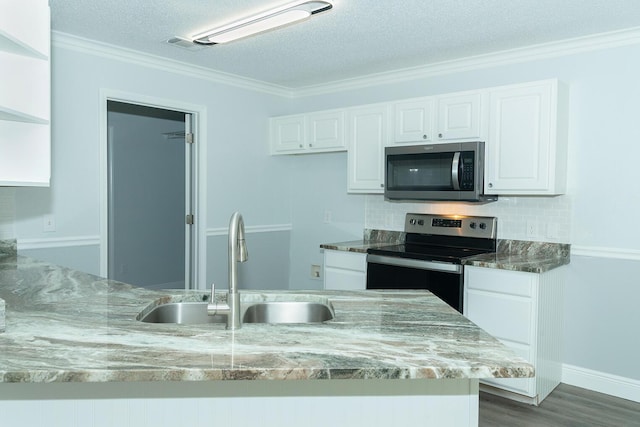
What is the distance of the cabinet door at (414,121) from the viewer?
147 inches

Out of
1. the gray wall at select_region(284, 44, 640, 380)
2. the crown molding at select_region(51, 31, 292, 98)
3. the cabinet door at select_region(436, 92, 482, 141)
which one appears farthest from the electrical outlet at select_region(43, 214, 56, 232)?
the gray wall at select_region(284, 44, 640, 380)

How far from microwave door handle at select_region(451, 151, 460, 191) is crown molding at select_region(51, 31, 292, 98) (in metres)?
2.06

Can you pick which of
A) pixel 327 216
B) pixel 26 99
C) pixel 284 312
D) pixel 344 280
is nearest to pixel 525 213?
pixel 344 280

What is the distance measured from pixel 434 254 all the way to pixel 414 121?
0.98m

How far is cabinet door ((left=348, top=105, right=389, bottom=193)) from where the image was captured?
4.02 m

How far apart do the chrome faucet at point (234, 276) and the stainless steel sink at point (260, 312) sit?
1.08 ft

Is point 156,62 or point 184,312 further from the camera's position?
point 156,62

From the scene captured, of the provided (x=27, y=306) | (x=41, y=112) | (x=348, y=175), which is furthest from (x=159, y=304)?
(x=348, y=175)

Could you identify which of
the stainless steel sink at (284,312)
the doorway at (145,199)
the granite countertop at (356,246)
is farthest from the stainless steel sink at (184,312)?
the doorway at (145,199)

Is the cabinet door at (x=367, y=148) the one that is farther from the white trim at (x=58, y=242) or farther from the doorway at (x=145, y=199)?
the doorway at (x=145, y=199)

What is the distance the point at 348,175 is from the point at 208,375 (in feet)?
10.4

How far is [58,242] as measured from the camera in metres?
3.54

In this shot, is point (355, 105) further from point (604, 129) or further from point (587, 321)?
point (587, 321)

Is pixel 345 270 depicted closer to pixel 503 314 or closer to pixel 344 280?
pixel 344 280
